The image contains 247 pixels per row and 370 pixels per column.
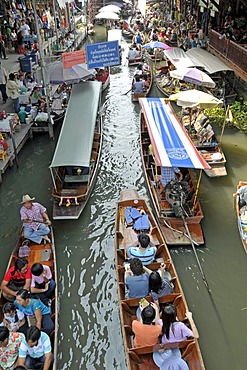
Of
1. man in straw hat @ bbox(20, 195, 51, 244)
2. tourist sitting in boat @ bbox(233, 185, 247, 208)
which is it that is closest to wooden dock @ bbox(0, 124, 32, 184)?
man in straw hat @ bbox(20, 195, 51, 244)

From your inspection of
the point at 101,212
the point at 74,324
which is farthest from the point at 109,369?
the point at 101,212

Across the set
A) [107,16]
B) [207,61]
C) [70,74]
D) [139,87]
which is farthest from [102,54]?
[107,16]

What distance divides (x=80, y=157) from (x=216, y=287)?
511 centimetres

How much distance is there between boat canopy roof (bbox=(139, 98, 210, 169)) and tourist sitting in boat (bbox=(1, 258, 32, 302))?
4.10 m

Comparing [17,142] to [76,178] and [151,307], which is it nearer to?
[76,178]

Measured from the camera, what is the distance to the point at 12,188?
11570 millimetres

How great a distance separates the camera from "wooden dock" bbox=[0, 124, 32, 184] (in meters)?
11.6

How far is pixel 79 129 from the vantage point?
37.6 feet

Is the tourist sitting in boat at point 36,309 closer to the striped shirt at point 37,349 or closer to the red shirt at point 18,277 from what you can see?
the striped shirt at point 37,349

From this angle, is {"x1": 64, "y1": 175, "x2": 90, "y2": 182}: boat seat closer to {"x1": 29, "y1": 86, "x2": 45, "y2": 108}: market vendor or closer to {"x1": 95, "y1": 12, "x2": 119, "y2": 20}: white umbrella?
{"x1": 29, "y1": 86, "x2": 45, "y2": 108}: market vendor

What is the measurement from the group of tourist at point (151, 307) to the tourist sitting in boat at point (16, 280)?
198 cm

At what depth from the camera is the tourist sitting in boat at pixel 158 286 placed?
616 cm

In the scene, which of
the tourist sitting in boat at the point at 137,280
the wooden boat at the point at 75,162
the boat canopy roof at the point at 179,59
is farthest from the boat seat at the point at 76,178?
the boat canopy roof at the point at 179,59

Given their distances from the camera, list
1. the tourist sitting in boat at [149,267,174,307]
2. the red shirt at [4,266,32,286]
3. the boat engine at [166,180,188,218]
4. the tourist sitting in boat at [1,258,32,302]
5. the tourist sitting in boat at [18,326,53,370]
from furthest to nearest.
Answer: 1. the boat engine at [166,180,188,218]
2. the red shirt at [4,266,32,286]
3. the tourist sitting in boat at [1,258,32,302]
4. the tourist sitting in boat at [149,267,174,307]
5. the tourist sitting in boat at [18,326,53,370]
